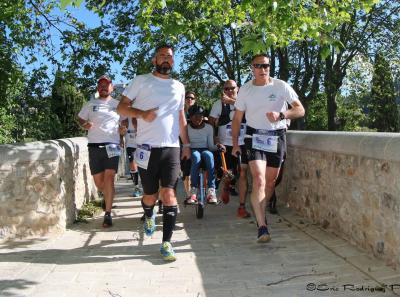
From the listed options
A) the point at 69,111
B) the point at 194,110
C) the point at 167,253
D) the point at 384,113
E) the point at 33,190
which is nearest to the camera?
the point at 167,253

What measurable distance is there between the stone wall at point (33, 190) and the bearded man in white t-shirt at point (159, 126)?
146 centimetres

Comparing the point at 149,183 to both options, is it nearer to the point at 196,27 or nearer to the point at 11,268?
the point at 11,268

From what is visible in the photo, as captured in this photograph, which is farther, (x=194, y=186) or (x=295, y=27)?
(x=194, y=186)

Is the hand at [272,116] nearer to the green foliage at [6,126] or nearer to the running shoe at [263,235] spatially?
the running shoe at [263,235]

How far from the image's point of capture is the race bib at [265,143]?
5.58m

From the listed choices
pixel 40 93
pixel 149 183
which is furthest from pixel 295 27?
pixel 40 93

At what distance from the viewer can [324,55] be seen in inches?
204

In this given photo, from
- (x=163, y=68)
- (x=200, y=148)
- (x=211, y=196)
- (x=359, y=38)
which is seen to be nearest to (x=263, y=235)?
(x=211, y=196)

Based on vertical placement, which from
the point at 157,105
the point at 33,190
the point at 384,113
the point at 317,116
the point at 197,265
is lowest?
the point at 197,265

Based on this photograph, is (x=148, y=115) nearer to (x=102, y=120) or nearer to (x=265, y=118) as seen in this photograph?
(x=265, y=118)

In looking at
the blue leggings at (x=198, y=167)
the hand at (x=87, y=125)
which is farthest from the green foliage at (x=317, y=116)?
the hand at (x=87, y=125)

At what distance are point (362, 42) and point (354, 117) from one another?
28.0ft

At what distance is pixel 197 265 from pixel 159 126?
54.6 inches

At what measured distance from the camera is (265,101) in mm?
5660
